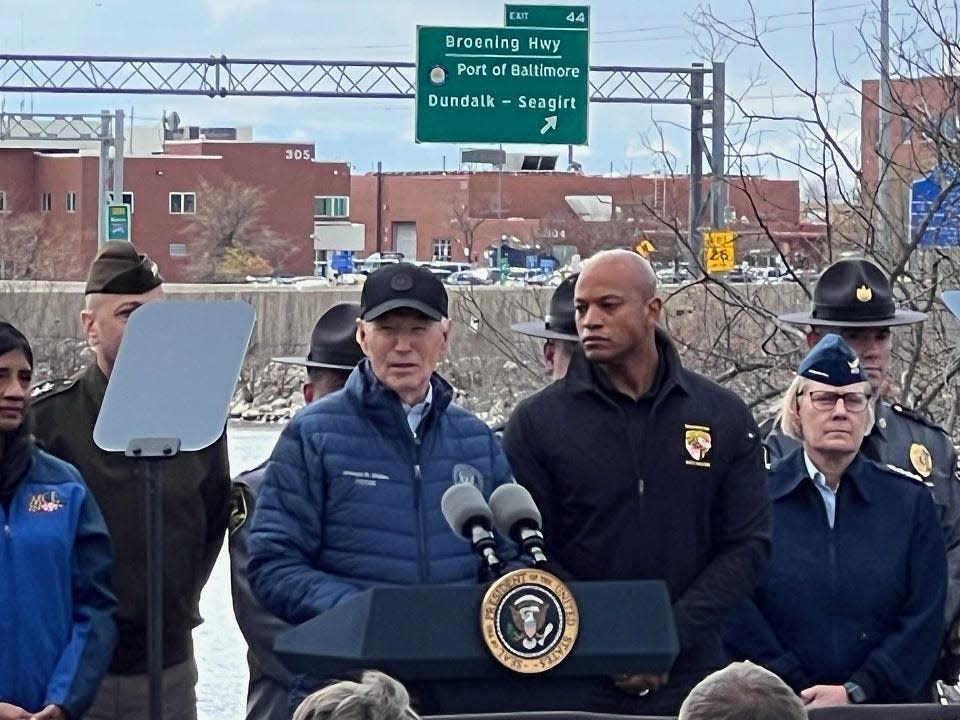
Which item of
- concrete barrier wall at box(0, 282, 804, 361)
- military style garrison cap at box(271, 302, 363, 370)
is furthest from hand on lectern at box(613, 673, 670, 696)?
concrete barrier wall at box(0, 282, 804, 361)

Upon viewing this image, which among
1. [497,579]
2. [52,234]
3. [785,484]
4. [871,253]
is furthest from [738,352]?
[52,234]

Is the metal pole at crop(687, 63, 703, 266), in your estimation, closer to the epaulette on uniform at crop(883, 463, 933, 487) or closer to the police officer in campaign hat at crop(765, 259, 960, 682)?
the police officer in campaign hat at crop(765, 259, 960, 682)

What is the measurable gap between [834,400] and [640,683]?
46.5 inches

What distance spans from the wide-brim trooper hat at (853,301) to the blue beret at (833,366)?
70 cm

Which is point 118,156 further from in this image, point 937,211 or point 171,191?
point 937,211

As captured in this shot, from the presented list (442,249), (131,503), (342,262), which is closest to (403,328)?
(131,503)

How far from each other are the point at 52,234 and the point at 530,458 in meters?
56.3

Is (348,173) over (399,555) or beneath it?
over

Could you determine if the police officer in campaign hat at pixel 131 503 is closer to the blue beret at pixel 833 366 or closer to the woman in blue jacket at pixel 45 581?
the woman in blue jacket at pixel 45 581

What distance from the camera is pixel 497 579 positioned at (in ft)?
11.5

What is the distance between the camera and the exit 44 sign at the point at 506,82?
18016 mm

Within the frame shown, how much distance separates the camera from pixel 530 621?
348 centimetres

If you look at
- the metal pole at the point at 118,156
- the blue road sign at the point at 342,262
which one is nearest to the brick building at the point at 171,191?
the blue road sign at the point at 342,262

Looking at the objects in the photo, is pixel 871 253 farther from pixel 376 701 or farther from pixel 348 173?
pixel 348 173
